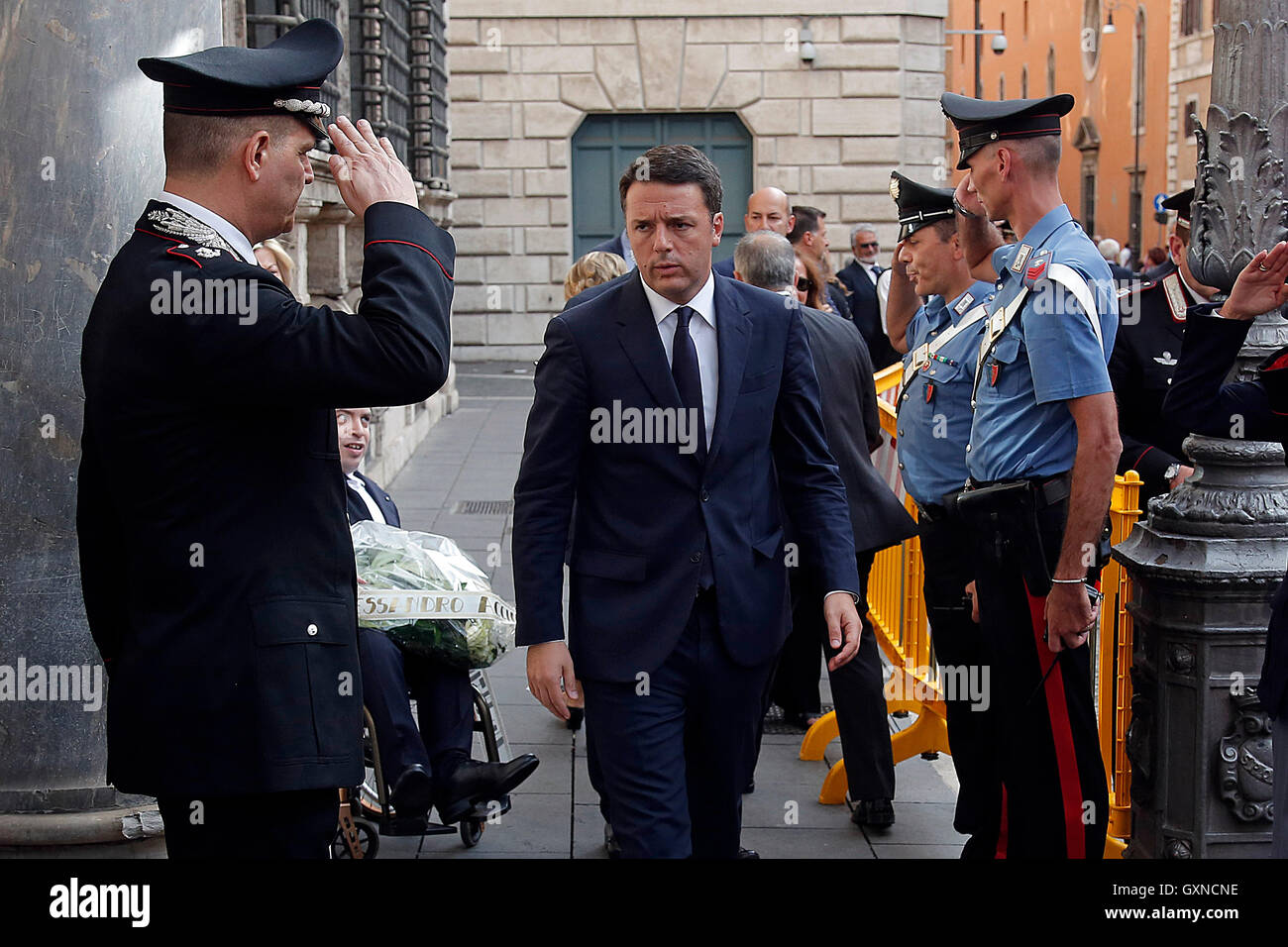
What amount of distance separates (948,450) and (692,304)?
4.23ft

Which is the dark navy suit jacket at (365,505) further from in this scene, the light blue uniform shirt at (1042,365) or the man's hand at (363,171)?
the man's hand at (363,171)

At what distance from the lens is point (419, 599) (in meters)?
4.81

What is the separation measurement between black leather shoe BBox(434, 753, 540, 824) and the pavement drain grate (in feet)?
19.4

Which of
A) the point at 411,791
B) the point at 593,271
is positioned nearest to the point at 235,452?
the point at 411,791

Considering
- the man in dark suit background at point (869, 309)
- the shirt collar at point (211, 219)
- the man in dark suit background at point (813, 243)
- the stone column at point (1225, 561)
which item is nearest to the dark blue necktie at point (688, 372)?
the shirt collar at point (211, 219)

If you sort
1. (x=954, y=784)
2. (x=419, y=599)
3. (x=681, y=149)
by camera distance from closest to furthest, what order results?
(x=681, y=149), (x=419, y=599), (x=954, y=784)

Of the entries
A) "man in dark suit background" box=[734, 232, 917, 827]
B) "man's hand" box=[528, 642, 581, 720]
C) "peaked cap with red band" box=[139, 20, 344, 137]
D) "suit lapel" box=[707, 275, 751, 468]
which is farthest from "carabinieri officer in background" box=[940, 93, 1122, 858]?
"peaked cap with red band" box=[139, 20, 344, 137]

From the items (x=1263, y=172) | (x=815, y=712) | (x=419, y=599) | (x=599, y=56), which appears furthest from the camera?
(x=599, y=56)

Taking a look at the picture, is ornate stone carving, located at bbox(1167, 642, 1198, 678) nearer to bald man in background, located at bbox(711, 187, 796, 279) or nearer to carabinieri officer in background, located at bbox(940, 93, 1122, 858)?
carabinieri officer in background, located at bbox(940, 93, 1122, 858)

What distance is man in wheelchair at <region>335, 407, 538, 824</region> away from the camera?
4773 millimetres

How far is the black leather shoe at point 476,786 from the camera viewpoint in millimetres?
4883
